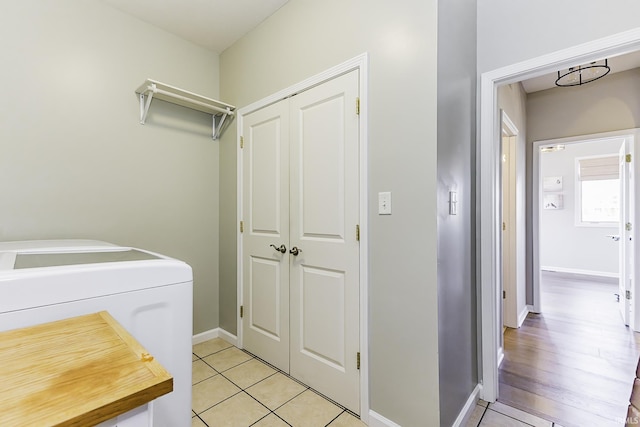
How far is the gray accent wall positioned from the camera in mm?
1393

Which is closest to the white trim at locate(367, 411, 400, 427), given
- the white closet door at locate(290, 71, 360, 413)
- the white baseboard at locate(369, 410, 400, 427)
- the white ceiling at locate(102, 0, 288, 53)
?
the white baseboard at locate(369, 410, 400, 427)

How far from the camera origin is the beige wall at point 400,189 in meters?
1.37

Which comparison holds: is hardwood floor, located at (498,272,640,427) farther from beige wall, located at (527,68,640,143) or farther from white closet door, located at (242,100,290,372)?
beige wall, located at (527,68,640,143)

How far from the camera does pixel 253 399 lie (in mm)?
1786

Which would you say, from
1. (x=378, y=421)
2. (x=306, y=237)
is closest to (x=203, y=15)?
(x=306, y=237)

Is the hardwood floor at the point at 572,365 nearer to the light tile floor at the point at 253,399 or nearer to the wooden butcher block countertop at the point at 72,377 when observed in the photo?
the light tile floor at the point at 253,399

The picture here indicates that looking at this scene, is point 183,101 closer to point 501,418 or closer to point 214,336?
point 214,336

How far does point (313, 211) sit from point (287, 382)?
3.82 ft

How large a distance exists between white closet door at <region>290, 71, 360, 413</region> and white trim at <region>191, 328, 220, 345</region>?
1.03 m

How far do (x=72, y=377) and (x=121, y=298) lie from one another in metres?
0.47

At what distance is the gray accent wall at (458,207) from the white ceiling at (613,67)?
1891 mm

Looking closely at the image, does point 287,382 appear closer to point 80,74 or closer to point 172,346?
point 172,346

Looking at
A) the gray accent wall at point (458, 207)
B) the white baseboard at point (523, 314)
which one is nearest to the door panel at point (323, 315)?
the gray accent wall at point (458, 207)

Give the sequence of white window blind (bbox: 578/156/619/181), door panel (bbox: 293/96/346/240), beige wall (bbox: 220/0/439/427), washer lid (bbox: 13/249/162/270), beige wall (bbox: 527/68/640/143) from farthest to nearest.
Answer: white window blind (bbox: 578/156/619/181) < beige wall (bbox: 527/68/640/143) < door panel (bbox: 293/96/346/240) < beige wall (bbox: 220/0/439/427) < washer lid (bbox: 13/249/162/270)
